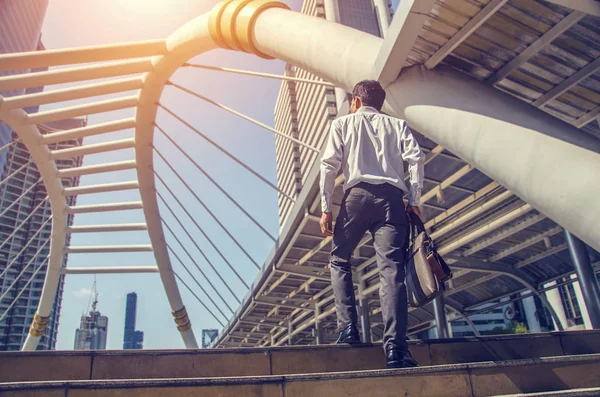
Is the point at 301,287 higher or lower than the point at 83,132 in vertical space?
lower

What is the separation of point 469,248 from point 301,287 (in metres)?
6.75

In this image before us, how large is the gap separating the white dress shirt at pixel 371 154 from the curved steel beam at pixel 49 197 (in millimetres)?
10494

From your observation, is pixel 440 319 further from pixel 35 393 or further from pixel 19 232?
pixel 19 232

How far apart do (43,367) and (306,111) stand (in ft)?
276

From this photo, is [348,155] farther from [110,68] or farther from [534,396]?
[110,68]

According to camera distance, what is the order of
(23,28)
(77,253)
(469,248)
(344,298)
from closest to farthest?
(344,298), (469,248), (77,253), (23,28)

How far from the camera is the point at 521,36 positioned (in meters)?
4.57

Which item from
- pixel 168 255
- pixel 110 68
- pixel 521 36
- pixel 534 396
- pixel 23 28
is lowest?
pixel 534 396

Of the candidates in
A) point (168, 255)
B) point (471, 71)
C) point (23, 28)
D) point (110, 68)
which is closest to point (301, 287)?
point (168, 255)

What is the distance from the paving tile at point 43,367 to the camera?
10.6 feet

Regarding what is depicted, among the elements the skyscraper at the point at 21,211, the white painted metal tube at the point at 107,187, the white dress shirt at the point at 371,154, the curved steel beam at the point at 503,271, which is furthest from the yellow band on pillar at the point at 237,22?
the skyscraper at the point at 21,211

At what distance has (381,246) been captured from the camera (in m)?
3.55

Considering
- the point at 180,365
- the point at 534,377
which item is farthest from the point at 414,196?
the point at 180,365

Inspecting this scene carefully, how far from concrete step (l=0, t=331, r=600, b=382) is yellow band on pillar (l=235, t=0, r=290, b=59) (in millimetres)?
6262
